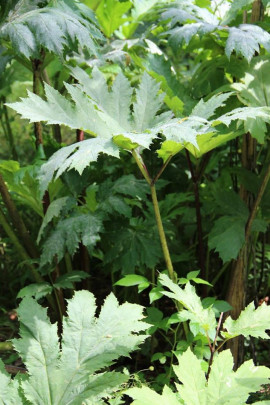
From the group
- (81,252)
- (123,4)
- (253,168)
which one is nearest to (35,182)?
(81,252)

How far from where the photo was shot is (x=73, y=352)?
3.67ft

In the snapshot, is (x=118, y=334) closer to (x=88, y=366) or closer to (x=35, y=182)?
(x=88, y=366)

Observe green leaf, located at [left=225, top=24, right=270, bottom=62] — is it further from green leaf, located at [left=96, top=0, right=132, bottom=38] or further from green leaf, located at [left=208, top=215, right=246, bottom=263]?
green leaf, located at [left=96, top=0, right=132, bottom=38]

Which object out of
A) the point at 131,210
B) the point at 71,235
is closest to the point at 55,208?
the point at 71,235

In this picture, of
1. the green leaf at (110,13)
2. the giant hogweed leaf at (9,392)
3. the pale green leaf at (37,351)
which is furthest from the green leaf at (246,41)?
the giant hogweed leaf at (9,392)

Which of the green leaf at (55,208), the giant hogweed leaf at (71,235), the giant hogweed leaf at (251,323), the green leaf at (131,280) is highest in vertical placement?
the green leaf at (55,208)

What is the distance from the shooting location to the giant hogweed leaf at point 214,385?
0.98 metres

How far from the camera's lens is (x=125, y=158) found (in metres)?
1.89

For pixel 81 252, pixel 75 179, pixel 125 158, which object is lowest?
pixel 81 252

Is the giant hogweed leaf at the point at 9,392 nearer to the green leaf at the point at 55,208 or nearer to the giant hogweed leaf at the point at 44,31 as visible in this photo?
the green leaf at the point at 55,208

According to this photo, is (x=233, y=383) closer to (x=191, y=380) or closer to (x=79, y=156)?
(x=191, y=380)

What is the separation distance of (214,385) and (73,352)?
32cm

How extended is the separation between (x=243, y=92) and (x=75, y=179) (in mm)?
549

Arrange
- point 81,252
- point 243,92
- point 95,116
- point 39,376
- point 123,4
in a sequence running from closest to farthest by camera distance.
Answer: point 39,376, point 95,116, point 243,92, point 81,252, point 123,4
